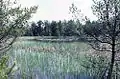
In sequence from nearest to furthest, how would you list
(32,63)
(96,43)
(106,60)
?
(96,43) < (106,60) < (32,63)

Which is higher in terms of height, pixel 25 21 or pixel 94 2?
pixel 94 2

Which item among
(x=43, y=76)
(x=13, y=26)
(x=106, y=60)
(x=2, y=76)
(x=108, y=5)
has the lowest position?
(x=43, y=76)

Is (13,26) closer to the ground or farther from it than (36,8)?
closer to the ground

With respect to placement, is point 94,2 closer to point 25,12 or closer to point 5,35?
point 25,12

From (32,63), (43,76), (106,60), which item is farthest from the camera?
(32,63)

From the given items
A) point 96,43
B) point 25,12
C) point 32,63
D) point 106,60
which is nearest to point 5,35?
point 25,12

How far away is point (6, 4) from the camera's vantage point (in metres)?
6.12

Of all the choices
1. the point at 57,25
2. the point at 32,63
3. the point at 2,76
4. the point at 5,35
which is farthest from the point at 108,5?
the point at 57,25

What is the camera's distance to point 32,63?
1334 cm

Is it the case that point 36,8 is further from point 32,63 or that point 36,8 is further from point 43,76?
point 32,63

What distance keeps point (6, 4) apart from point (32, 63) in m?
7.56

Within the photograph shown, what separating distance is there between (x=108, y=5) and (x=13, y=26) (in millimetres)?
2354

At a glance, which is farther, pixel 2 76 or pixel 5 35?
pixel 5 35

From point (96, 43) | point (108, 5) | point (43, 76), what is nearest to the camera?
point (108, 5)
